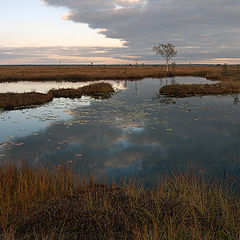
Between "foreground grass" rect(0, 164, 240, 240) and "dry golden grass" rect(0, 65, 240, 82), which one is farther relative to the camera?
"dry golden grass" rect(0, 65, 240, 82)

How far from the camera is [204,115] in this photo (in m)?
16.7

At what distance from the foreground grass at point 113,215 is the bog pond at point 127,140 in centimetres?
131

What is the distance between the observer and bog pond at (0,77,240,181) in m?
→ 8.33

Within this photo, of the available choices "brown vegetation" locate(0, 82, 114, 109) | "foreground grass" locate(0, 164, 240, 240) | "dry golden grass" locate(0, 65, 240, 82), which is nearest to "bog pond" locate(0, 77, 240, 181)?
"foreground grass" locate(0, 164, 240, 240)

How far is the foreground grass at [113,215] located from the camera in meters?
4.20

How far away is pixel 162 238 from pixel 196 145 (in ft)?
23.9

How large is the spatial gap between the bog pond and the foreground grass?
4.31 ft

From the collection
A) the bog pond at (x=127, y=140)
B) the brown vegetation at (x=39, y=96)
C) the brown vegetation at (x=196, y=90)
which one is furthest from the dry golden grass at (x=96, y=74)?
the bog pond at (x=127, y=140)

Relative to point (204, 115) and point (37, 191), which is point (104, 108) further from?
point (37, 191)

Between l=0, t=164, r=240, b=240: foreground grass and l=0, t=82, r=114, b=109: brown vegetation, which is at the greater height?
l=0, t=82, r=114, b=109: brown vegetation

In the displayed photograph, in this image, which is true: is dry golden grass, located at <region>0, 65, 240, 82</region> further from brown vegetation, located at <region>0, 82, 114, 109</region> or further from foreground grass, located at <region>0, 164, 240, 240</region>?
foreground grass, located at <region>0, 164, 240, 240</region>

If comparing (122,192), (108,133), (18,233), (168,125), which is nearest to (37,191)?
(18,233)

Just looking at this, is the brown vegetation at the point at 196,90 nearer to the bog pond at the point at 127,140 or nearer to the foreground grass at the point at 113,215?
the bog pond at the point at 127,140

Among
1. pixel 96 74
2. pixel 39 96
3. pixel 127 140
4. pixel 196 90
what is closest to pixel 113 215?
pixel 127 140
